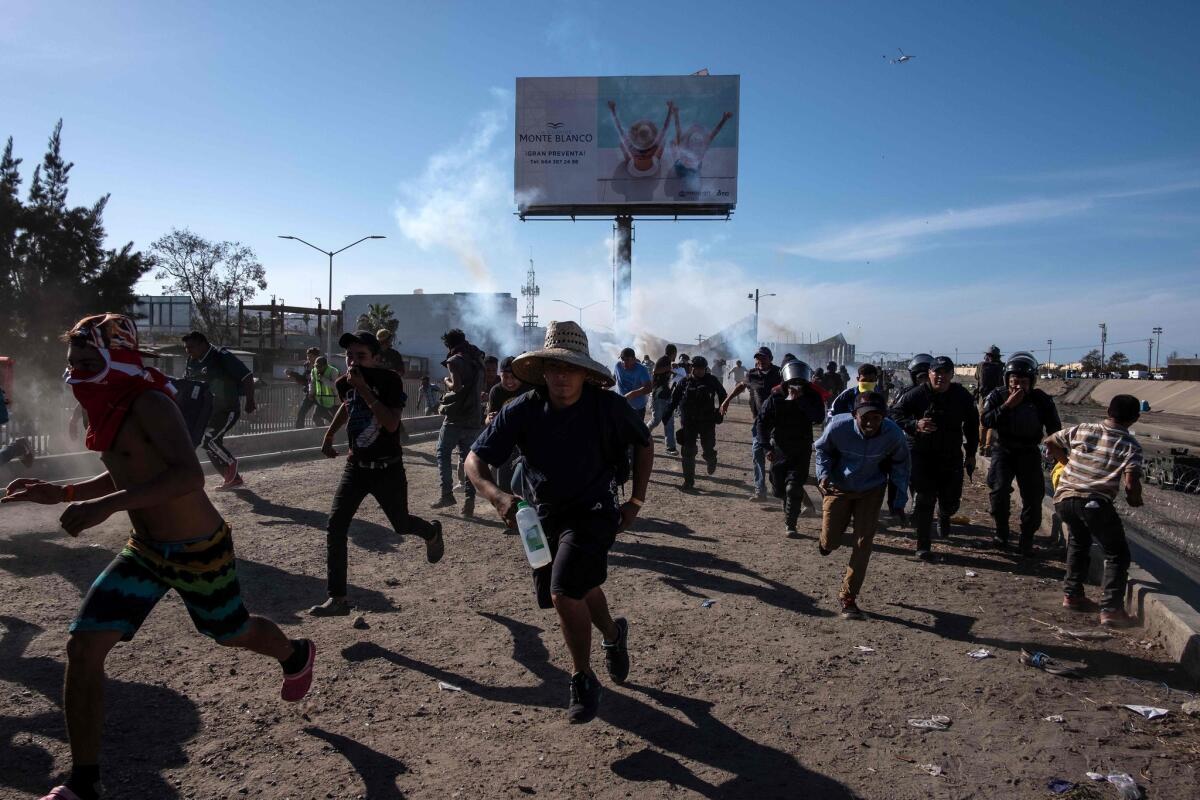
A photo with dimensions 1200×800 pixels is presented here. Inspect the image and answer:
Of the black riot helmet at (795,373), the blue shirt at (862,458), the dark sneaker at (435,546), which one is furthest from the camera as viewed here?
the black riot helmet at (795,373)

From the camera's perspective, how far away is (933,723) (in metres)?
3.79

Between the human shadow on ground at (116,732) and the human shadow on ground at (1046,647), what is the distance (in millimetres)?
4132

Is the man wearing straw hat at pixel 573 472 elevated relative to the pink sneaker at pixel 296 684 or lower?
elevated

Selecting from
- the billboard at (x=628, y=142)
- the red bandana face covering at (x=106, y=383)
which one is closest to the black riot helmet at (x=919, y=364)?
the red bandana face covering at (x=106, y=383)

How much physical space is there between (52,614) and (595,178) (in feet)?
96.7

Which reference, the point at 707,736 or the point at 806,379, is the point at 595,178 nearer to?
the point at 806,379

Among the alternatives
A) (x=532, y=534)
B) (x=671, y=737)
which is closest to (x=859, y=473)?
(x=671, y=737)

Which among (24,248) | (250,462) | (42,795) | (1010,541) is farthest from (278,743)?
(24,248)

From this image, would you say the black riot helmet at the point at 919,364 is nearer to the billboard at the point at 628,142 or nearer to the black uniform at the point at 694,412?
the black uniform at the point at 694,412

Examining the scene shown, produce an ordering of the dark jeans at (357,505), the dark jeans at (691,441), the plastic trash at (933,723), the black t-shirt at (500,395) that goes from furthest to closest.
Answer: the dark jeans at (691,441)
the black t-shirt at (500,395)
the dark jeans at (357,505)
the plastic trash at (933,723)

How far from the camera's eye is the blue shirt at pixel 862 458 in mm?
5438

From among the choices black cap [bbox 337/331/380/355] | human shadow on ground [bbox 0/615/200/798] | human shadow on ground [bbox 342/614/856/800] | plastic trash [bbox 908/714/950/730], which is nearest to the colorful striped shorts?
human shadow on ground [bbox 0/615/200/798]

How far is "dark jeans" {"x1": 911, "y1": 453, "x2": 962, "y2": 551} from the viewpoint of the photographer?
704cm

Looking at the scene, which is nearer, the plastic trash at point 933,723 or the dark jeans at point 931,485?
the plastic trash at point 933,723
